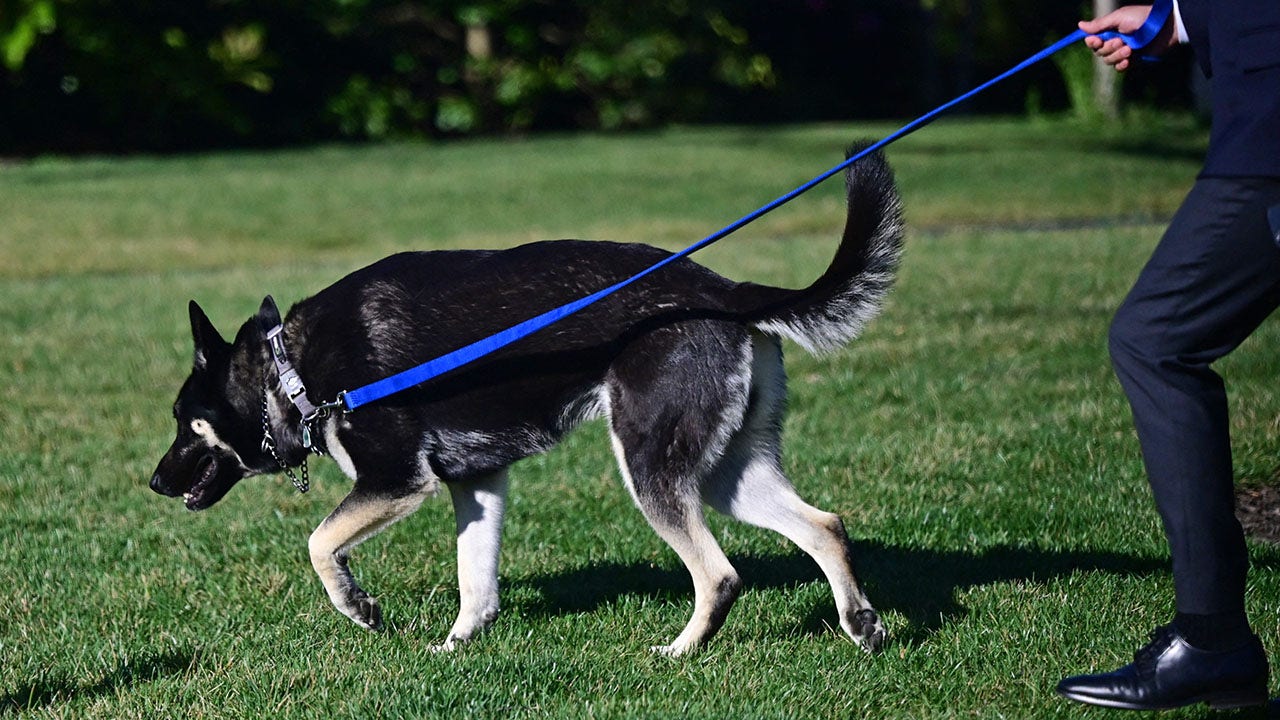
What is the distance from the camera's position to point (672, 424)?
13.5 feet

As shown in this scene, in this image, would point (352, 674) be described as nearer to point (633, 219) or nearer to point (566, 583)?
point (566, 583)

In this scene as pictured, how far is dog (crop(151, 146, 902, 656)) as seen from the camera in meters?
4.14

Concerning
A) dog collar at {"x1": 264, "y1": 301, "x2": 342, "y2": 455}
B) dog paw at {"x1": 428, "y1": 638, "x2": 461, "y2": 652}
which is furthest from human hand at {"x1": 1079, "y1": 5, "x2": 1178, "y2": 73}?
dog paw at {"x1": 428, "y1": 638, "x2": 461, "y2": 652}

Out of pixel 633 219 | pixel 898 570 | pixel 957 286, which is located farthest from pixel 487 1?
pixel 898 570

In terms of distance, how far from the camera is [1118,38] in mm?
3643

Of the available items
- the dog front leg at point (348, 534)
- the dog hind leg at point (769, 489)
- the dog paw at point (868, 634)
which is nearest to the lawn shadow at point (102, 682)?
the dog front leg at point (348, 534)

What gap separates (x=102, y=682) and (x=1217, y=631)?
3.04 metres

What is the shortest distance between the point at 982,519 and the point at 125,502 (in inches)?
147

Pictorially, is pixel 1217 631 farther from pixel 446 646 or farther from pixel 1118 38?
pixel 446 646

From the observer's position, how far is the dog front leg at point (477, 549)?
4.49 meters

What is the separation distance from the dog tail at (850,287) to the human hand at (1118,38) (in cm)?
71

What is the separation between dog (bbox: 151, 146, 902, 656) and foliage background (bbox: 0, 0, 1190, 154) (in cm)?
1711

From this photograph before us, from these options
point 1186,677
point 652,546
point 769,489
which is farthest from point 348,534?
point 1186,677

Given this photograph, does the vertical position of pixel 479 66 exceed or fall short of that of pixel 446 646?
it exceeds it
